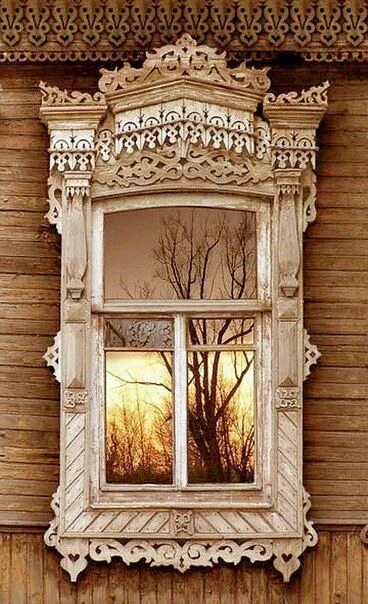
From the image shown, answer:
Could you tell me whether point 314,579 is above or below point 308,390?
below

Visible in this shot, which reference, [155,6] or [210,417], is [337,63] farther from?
[210,417]

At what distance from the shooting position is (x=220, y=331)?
20.4 ft

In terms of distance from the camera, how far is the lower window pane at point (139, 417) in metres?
6.15

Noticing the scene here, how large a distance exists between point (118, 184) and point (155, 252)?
390mm

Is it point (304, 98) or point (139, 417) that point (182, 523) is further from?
point (304, 98)

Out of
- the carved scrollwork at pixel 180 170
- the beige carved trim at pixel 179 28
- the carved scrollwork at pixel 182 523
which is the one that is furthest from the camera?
the beige carved trim at pixel 179 28

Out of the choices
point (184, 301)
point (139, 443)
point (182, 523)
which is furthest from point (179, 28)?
point (182, 523)

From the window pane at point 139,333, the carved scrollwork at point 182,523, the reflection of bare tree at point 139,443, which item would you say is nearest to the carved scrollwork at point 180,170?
the window pane at point 139,333

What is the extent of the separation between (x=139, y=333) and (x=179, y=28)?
1566 mm

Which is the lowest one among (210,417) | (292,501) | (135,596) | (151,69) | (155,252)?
(135,596)

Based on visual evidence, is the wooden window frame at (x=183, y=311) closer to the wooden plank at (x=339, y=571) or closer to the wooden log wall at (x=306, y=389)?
the wooden log wall at (x=306, y=389)

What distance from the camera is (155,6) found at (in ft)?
20.6

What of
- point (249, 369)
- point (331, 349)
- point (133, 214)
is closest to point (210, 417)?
point (249, 369)

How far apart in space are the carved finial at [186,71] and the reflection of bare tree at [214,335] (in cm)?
67
